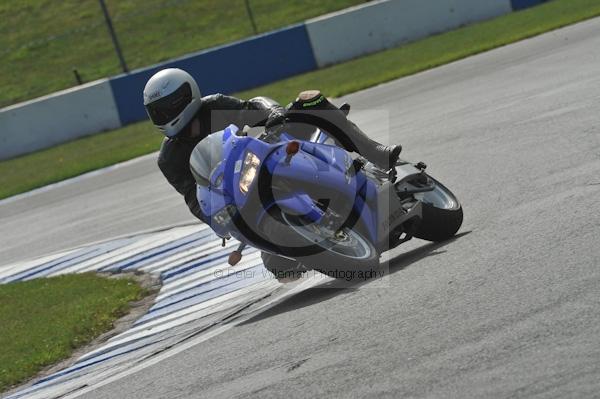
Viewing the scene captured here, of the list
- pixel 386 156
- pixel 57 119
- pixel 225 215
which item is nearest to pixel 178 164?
pixel 225 215

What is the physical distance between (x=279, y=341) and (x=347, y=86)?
44.0 ft

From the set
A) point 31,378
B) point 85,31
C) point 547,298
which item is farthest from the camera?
point 85,31

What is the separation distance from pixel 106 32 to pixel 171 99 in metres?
21.3

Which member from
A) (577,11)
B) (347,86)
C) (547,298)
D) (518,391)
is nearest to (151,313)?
(547,298)

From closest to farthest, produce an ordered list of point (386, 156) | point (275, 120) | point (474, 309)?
1. point (474, 309)
2. point (275, 120)
3. point (386, 156)

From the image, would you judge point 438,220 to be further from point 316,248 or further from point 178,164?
point 178,164

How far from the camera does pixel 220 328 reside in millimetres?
7211

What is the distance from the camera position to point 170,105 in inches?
308

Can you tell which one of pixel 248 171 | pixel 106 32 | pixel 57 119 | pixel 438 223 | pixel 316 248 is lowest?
pixel 57 119

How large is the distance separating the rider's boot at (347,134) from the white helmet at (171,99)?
0.70 meters

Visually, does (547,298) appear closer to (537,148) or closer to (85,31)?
(537,148)


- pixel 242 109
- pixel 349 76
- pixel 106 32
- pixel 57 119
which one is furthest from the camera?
pixel 106 32

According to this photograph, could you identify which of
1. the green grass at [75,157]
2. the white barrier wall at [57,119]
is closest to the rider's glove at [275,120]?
the green grass at [75,157]

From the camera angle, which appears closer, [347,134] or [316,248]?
[316,248]
